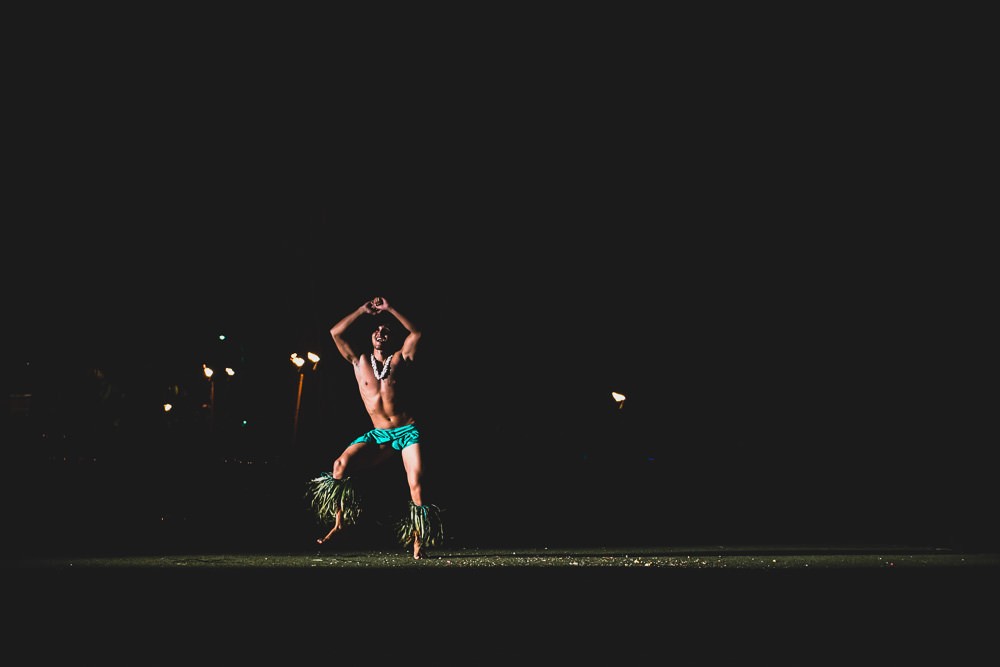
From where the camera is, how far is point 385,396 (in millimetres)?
11617

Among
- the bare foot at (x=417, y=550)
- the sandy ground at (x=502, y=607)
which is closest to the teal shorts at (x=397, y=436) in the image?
the bare foot at (x=417, y=550)

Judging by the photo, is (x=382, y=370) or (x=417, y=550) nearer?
(x=417, y=550)

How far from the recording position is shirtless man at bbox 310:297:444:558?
452 inches

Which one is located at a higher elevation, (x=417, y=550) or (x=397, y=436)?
(x=397, y=436)

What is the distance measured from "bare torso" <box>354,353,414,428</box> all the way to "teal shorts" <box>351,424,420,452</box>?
0.05 meters

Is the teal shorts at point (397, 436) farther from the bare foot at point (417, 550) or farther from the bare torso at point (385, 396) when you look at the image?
the bare foot at point (417, 550)

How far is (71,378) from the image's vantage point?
41781 mm

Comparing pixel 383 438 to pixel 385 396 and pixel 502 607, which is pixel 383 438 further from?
pixel 502 607

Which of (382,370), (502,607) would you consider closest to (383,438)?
(382,370)

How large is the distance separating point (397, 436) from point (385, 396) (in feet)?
1.20

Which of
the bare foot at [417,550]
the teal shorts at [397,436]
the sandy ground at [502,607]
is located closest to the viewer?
the sandy ground at [502,607]

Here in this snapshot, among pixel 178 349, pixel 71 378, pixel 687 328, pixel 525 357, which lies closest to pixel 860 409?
pixel 687 328

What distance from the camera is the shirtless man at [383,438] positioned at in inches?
452

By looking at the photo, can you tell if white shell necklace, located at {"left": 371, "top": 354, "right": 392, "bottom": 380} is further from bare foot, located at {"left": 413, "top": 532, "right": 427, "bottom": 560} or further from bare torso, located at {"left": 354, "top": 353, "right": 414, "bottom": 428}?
bare foot, located at {"left": 413, "top": 532, "right": 427, "bottom": 560}
